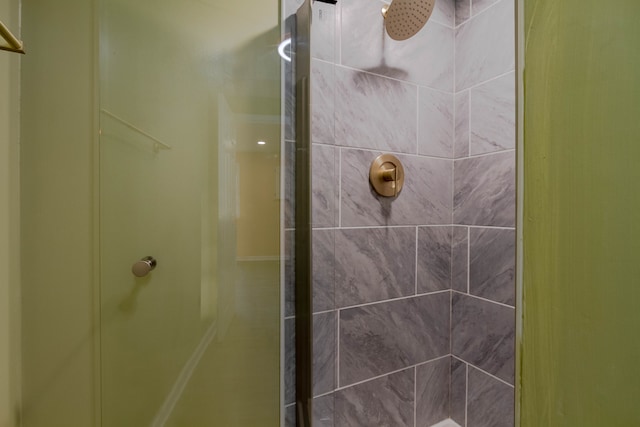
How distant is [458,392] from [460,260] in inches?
22.1

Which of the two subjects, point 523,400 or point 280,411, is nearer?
point 523,400

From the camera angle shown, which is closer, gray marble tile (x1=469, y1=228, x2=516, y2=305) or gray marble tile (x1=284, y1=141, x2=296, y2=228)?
gray marble tile (x1=284, y1=141, x2=296, y2=228)

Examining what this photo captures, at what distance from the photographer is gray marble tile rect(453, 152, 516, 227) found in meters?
0.94

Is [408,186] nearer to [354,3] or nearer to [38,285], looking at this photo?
[354,3]

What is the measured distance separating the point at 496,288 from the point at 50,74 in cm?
153

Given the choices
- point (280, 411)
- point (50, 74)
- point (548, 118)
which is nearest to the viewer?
point (548, 118)

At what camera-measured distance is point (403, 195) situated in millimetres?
1029

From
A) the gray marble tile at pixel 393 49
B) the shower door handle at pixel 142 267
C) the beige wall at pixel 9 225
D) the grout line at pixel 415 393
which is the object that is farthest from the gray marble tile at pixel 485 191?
the beige wall at pixel 9 225

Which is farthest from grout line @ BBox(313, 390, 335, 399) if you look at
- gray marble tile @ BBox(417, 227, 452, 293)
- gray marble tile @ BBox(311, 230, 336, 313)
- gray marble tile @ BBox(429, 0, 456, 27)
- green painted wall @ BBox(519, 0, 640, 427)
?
gray marble tile @ BBox(429, 0, 456, 27)

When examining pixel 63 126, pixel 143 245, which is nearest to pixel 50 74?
pixel 63 126

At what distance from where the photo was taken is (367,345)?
0.97 metres

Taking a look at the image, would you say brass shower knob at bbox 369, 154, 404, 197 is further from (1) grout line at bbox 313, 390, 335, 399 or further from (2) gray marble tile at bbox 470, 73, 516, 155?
(1) grout line at bbox 313, 390, 335, 399

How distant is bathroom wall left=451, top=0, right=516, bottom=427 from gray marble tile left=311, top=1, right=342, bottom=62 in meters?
0.59

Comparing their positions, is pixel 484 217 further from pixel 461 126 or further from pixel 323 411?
pixel 323 411
